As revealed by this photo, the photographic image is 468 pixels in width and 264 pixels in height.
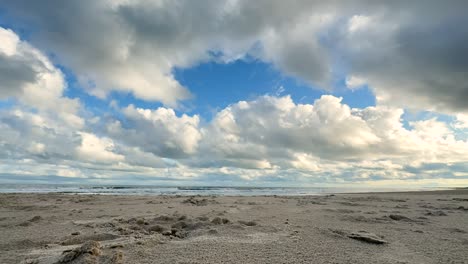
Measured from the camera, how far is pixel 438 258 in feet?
14.4

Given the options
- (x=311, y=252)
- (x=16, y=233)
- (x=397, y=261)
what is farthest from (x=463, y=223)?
(x=16, y=233)

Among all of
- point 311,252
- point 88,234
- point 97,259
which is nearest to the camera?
point 97,259

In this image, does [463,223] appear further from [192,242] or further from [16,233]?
[16,233]

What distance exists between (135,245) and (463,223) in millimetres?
8505

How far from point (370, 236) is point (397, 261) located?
142 cm

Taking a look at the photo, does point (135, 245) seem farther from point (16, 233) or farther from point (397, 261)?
point (397, 261)

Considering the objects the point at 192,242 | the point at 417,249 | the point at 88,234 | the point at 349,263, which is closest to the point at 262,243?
the point at 192,242

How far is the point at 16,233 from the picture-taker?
6246 millimetres

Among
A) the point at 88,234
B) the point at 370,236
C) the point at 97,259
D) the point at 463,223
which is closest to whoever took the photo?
the point at 97,259

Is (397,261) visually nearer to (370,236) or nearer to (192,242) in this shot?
(370,236)

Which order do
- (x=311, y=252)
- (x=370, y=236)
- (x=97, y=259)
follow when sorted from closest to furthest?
(x=97, y=259) < (x=311, y=252) < (x=370, y=236)

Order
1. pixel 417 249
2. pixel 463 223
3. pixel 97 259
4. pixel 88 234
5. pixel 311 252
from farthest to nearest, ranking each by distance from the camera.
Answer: pixel 463 223 < pixel 88 234 < pixel 417 249 < pixel 311 252 < pixel 97 259

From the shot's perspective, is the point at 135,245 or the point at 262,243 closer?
the point at 135,245

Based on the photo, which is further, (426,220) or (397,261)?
(426,220)
